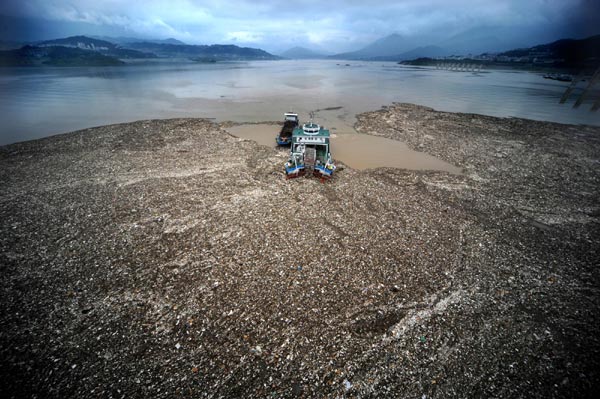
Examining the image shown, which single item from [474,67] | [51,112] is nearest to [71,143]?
[51,112]

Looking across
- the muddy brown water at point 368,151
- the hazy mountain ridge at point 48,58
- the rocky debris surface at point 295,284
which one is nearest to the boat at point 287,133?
the muddy brown water at point 368,151

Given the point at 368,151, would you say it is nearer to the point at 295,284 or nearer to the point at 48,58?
the point at 295,284

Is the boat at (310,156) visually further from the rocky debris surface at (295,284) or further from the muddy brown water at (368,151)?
the muddy brown water at (368,151)

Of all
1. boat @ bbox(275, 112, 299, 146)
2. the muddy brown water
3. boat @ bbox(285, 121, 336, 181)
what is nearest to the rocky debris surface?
boat @ bbox(285, 121, 336, 181)

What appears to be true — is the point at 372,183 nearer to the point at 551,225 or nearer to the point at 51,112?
the point at 551,225

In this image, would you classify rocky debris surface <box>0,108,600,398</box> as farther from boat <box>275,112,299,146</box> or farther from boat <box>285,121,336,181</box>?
boat <box>275,112,299,146</box>

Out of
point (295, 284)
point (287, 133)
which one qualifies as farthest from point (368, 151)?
point (295, 284)
